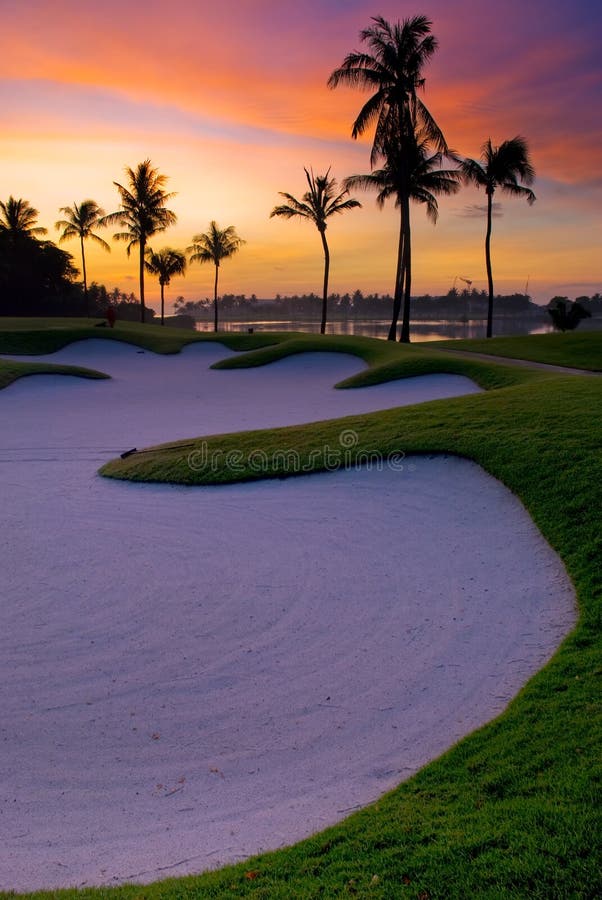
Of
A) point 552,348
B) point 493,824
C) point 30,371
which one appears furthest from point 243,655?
point 552,348

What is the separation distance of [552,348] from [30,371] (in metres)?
24.1

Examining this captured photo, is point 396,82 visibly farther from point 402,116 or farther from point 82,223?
point 82,223

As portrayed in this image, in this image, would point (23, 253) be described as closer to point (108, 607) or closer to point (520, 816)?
point (108, 607)

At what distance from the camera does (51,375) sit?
2434cm

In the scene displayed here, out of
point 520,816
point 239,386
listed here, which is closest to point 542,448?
point 520,816

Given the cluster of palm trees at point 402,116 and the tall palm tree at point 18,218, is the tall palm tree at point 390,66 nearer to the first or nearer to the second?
the cluster of palm trees at point 402,116

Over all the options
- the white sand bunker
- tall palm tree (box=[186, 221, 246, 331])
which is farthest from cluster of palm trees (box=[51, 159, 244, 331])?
the white sand bunker

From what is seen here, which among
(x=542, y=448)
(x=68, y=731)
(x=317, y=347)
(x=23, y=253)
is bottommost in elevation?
(x=68, y=731)

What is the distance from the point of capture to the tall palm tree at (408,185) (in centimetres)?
3847

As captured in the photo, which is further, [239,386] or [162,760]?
[239,386]

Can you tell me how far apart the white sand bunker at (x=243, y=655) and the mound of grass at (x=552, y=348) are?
64.1 ft

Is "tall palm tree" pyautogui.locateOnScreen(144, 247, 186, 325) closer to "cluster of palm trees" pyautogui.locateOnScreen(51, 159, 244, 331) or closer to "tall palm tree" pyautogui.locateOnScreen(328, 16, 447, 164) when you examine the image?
"cluster of palm trees" pyautogui.locateOnScreen(51, 159, 244, 331)

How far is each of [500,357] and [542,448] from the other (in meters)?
21.5

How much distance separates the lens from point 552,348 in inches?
1233
